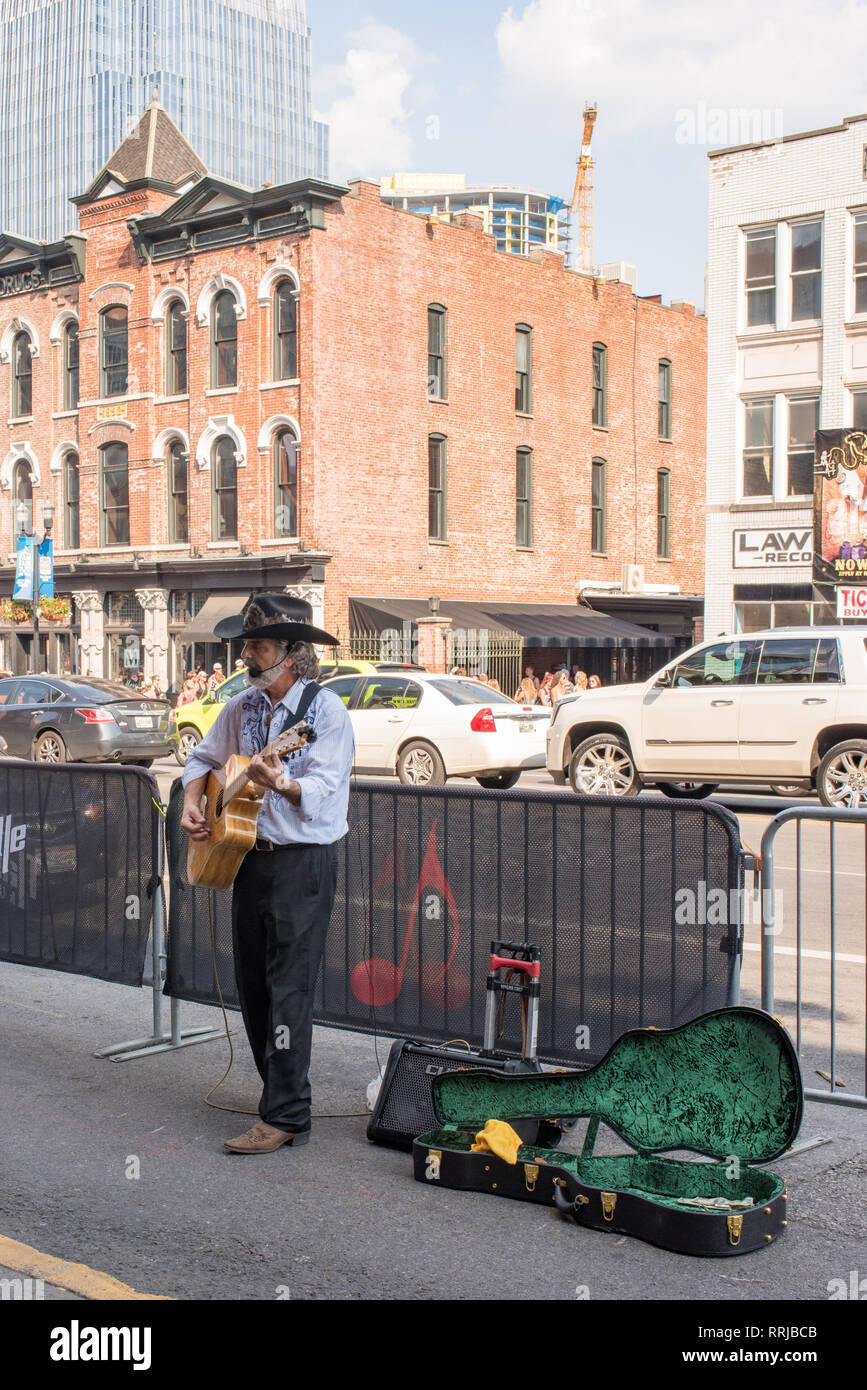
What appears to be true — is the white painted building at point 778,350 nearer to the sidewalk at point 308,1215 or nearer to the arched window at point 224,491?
the arched window at point 224,491

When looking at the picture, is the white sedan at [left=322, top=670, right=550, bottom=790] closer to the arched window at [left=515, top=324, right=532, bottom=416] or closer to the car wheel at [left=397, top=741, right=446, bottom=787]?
the car wheel at [left=397, top=741, right=446, bottom=787]

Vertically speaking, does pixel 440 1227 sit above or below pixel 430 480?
below

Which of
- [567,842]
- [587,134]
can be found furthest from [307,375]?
[587,134]

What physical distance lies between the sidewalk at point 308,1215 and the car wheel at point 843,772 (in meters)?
9.39

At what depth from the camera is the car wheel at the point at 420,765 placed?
1803 cm

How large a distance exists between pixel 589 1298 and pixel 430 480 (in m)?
31.8

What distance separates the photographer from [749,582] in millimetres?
30125

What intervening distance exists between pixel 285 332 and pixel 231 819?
28723mm

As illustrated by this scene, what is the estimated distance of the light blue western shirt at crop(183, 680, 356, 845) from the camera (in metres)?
5.03

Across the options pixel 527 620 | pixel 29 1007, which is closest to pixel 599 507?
pixel 527 620

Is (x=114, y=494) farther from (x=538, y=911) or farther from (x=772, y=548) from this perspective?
(x=538, y=911)

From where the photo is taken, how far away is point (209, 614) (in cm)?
3306

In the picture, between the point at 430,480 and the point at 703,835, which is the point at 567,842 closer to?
the point at 703,835

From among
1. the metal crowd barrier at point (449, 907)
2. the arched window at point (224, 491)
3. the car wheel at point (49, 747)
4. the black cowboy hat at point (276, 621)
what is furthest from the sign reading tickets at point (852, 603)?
the black cowboy hat at point (276, 621)
